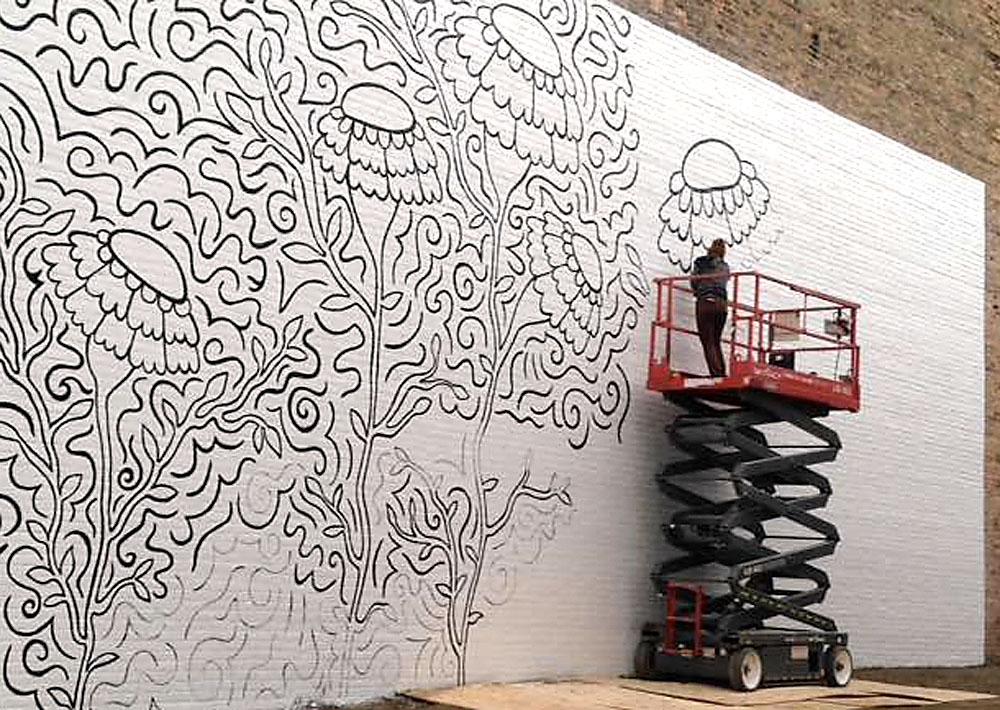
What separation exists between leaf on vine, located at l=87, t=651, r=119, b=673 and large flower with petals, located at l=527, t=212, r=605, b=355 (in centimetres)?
519

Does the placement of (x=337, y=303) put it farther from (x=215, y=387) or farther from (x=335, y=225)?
(x=215, y=387)

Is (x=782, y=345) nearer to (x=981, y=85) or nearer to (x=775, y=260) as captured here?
(x=775, y=260)

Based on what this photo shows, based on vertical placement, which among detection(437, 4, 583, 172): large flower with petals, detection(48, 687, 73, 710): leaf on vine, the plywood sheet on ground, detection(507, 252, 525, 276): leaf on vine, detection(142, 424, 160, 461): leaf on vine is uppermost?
detection(437, 4, 583, 172): large flower with petals

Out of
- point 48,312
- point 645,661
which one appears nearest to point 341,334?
point 48,312

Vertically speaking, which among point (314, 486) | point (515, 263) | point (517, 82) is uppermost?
point (517, 82)

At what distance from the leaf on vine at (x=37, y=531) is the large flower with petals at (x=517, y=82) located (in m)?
5.36

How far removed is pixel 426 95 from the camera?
1295 cm

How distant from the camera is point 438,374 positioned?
12773mm

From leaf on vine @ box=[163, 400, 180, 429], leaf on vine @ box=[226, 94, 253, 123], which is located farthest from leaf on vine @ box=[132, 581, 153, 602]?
leaf on vine @ box=[226, 94, 253, 123]

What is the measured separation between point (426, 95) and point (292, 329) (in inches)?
101

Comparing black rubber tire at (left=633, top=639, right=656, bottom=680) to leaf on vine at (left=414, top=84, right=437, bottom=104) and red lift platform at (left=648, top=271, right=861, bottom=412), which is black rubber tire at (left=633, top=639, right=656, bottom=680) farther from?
leaf on vine at (left=414, top=84, right=437, bottom=104)

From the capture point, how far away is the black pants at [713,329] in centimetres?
1438

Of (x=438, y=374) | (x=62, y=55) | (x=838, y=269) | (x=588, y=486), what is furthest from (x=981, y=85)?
(x=62, y=55)

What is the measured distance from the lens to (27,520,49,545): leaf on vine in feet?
32.7
